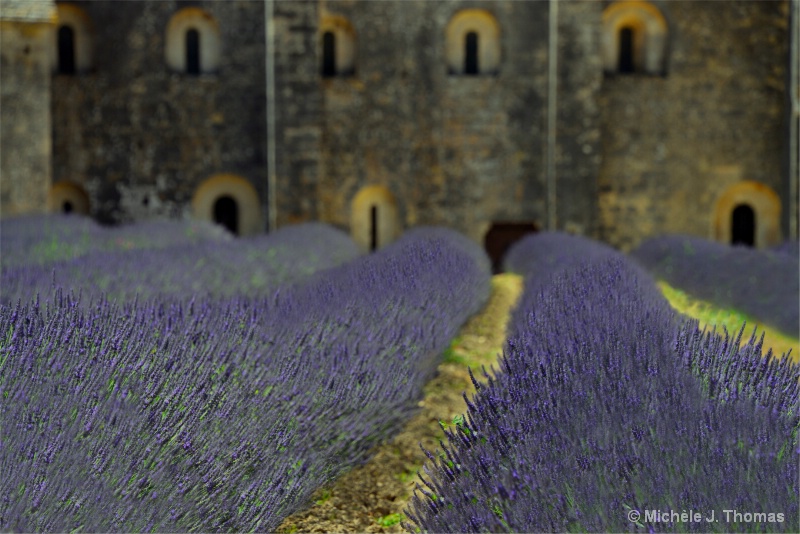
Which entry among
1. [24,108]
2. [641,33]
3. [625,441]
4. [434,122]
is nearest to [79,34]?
[24,108]

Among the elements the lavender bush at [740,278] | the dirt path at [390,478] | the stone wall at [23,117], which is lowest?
the dirt path at [390,478]

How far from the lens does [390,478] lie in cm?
372

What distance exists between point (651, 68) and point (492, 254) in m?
4.67

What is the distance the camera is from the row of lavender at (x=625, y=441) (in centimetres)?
184

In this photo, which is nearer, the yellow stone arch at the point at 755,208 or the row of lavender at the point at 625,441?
the row of lavender at the point at 625,441

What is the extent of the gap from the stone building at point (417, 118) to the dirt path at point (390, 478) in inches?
310

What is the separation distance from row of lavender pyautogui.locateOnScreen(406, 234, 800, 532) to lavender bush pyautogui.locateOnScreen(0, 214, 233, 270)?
4.62 metres

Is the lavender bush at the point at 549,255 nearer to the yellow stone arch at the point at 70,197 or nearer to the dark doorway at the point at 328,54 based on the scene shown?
the dark doorway at the point at 328,54

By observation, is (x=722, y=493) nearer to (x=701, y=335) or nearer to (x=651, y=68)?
(x=701, y=335)

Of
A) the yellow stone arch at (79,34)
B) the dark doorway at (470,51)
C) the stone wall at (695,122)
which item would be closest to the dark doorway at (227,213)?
the yellow stone arch at (79,34)

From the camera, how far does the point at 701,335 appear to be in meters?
2.94

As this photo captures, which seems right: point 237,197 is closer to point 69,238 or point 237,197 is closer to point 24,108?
point 24,108

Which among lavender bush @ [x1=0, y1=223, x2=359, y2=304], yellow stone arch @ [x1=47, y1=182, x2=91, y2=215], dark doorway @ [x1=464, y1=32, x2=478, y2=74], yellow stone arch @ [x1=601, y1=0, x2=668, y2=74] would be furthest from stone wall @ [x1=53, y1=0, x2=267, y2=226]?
yellow stone arch @ [x1=601, y1=0, x2=668, y2=74]

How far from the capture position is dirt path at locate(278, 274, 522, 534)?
3318 millimetres
